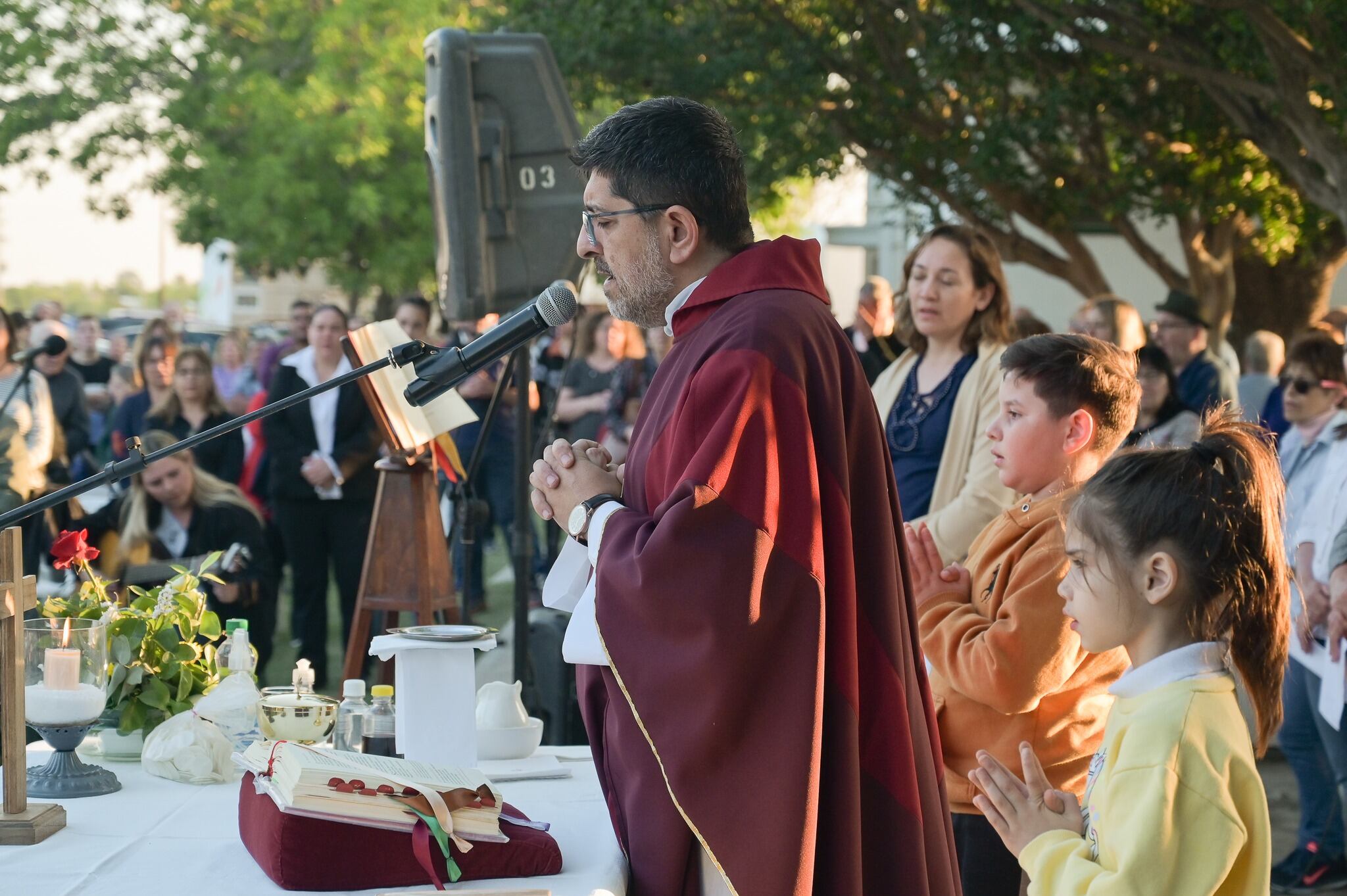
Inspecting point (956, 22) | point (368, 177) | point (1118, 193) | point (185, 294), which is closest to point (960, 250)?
point (956, 22)

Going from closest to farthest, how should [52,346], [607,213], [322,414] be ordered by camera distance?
[607,213] → [52,346] → [322,414]

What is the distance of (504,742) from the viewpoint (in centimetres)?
273

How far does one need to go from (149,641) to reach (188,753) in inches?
12.4

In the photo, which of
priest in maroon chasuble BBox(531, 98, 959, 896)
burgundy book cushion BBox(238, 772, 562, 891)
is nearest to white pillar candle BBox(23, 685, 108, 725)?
burgundy book cushion BBox(238, 772, 562, 891)

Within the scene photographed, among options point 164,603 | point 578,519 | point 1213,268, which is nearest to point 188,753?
point 164,603

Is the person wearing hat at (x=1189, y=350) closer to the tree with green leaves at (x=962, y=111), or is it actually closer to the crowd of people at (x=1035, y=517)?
the crowd of people at (x=1035, y=517)

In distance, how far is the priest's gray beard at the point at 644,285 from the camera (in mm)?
2330

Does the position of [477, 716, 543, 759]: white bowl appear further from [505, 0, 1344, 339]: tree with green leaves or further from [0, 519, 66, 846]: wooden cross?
[505, 0, 1344, 339]: tree with green leaves

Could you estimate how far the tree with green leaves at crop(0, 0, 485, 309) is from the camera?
61.0 feet

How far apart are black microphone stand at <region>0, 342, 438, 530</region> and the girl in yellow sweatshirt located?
1.09m

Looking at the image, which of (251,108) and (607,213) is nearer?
(607,213)

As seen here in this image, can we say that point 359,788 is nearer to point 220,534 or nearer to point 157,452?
point 157,452

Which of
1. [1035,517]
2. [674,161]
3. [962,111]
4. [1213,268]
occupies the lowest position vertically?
[1035,517]

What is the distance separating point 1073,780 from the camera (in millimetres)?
2750
